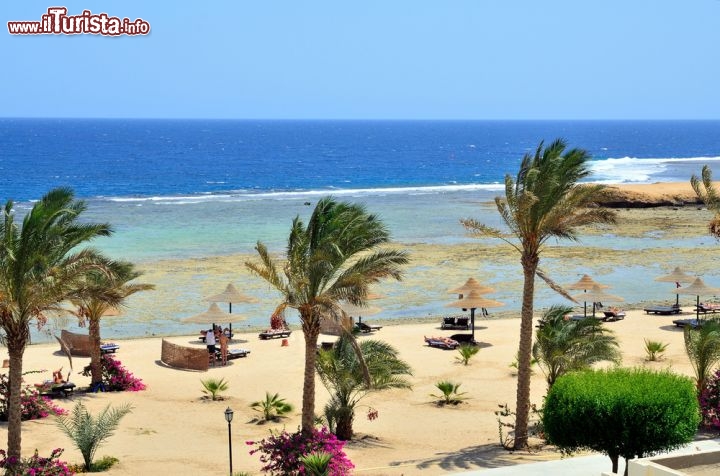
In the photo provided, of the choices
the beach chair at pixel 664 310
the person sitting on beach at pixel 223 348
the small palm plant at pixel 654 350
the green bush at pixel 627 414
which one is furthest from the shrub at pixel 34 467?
the beach chair at pixel 664 310

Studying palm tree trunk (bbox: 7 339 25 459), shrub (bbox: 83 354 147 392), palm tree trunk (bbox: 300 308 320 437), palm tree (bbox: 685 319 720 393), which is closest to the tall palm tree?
palm tree trunk (bbox: 300 308 320 437)

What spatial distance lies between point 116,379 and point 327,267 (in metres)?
8.94

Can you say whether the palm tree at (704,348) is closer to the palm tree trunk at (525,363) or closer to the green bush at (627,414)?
the palm tree trunk at (525,363)

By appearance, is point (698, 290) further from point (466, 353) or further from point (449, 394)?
point (449, 394)

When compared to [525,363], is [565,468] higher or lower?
lower

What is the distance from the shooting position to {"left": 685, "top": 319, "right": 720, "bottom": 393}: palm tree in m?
19.8

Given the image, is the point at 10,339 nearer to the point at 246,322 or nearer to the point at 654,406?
the point at 654,406

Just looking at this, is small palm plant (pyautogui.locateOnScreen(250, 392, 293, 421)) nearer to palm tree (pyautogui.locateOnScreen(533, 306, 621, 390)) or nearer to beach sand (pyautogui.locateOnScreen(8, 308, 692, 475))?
beach sand (pyautogui.locateOnScreen(8, 308, 692, 475))

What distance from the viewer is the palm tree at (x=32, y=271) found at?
1570 centimetres

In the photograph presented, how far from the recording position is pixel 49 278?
16.0 meters

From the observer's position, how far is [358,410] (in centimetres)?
2189

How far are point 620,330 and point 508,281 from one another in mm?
10156

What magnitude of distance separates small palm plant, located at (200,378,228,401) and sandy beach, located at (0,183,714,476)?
220 millimetres

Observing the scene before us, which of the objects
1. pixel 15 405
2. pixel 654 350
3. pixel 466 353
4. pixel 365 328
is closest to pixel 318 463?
pixel 15 405
